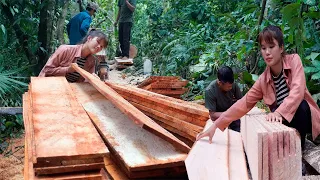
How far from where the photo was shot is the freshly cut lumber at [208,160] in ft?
5.17

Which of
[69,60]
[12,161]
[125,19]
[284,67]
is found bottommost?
[12,161]

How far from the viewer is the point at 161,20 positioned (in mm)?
11156

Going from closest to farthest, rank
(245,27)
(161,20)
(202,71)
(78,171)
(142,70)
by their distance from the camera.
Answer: (78,171) → (245,27) → (202,71) → (142,70) → (161,20)

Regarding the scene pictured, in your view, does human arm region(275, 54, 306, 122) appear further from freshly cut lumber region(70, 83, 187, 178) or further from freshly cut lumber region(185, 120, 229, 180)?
freshly cut lumber region(70, 83, 187, 178)

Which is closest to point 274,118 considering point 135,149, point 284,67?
point 284,67

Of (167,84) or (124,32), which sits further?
(124,32)

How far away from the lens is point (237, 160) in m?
1.77

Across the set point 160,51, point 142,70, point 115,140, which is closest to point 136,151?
point 115,140

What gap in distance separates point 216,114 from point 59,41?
15.4 feet

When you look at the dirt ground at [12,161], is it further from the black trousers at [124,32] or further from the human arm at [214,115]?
the black trousers at [124,32]

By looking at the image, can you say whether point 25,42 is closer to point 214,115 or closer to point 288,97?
point 214,115

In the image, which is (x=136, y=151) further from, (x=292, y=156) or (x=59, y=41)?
(x=59, y=41)

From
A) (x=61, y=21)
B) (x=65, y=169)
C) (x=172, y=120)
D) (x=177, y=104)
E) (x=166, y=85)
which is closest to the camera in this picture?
(x=65, y=169)

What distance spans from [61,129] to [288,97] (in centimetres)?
125
